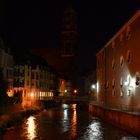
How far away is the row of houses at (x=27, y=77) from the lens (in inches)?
3356

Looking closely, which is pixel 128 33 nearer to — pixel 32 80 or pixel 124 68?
pixel 124 68

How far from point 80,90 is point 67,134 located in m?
122

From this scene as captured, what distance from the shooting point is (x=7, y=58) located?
84750 millimetres

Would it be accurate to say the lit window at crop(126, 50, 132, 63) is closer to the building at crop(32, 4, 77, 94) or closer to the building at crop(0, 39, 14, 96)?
the building at crop(0, 39, 14, 96)

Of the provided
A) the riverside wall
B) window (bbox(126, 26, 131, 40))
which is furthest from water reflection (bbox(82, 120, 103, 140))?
window (bbox(126, 26, 131, 40))

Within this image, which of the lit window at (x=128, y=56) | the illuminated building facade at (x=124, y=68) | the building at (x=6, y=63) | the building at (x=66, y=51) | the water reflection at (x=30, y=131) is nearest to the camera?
the water reflection at (x=30, y=131)

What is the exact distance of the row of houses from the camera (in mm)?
85250

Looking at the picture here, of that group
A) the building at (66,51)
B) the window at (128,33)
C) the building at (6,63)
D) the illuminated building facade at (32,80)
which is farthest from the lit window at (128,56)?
the building at (66,51)

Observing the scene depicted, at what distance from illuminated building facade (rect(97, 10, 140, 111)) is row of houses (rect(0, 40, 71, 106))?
24.4m

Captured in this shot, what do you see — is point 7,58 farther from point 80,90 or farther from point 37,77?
point 80,90

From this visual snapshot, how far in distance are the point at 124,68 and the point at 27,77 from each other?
192 feet

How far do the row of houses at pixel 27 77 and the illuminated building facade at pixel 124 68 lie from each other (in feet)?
80.0

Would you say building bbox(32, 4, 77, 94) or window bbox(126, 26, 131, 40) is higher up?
building bbox(32, 4, 77, 94)

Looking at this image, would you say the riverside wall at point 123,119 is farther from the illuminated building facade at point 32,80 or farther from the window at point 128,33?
the illuminated building facade at point 32,80
